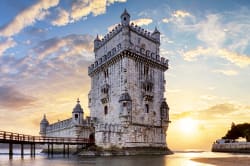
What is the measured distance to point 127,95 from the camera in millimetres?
52750

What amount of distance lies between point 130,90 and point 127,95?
1.74m

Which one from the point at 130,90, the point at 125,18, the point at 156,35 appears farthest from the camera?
the point at 156,35

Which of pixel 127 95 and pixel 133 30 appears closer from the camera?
pixel 127 95

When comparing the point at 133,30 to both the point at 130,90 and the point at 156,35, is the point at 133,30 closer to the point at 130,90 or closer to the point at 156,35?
the point at 156,35

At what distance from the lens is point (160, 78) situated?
201ft

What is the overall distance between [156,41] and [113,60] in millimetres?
11481

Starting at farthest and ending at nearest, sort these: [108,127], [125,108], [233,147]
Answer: [233,147] → [125,108] → [108,127]

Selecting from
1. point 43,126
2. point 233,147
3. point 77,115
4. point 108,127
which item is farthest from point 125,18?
point 233,147

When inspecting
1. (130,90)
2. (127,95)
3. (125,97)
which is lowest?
(125,97)

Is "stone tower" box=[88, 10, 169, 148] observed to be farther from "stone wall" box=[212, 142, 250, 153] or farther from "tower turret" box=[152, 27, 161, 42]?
"stone wall" box=[212, 142, 250, 153]

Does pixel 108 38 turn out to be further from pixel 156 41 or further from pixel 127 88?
pixel 127 88

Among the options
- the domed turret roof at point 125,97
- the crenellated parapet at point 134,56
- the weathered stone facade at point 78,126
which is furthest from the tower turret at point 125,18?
the weathered stone facade at point 78,126

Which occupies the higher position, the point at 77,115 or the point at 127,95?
the point at 127,95

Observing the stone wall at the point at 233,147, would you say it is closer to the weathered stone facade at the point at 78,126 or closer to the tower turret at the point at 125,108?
the tower turret at the point at 125,108
